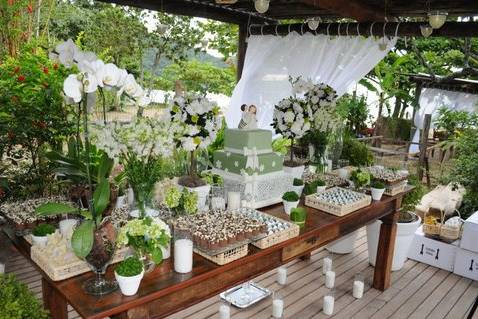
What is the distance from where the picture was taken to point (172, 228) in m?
1.68

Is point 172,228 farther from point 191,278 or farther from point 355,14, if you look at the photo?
point 355,14

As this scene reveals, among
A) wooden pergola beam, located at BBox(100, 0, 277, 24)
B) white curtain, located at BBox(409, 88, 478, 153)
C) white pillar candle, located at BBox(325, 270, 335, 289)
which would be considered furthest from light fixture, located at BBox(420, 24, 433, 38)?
white curtain, located at BBox(409, 88, 478, 153)

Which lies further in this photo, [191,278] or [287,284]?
[287,284]

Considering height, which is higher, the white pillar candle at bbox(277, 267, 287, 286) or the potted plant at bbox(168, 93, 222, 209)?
the potted plant at bbox(168, 93, 222, 209)

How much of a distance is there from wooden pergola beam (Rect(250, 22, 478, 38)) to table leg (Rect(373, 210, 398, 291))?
57.6 inches

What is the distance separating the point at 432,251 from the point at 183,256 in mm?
2708

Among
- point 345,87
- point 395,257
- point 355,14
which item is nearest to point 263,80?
point 345,87

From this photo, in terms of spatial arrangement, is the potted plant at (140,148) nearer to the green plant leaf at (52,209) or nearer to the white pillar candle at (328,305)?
the green plant leaf at (52,209)

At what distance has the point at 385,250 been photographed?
2934 millimetres

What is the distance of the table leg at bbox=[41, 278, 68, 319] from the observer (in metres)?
1.62

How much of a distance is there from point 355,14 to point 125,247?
2724 mm

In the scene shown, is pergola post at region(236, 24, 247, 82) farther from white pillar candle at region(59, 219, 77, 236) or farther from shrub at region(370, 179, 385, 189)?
white pillar candle at region(59, 219, 77, 236)

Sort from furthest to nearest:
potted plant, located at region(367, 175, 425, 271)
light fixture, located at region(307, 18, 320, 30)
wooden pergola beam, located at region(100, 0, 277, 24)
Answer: light fixture, located at region(307, 18, 320, 30), wooden pergola beam, located at region(100, 0, 277, 24), potted plant, located at region(367, 175, 425, 271)

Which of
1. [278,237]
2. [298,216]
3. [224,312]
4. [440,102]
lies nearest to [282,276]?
[224,312]
